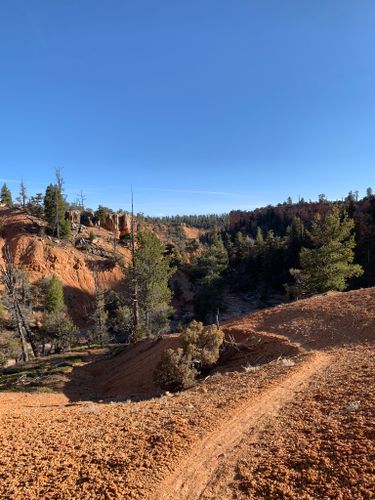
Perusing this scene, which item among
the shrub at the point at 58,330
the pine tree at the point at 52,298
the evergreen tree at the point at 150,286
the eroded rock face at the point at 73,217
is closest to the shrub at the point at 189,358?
the evergreen tree at the point at 150,286

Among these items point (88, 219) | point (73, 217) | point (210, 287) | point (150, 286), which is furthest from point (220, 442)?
point (88, 219)

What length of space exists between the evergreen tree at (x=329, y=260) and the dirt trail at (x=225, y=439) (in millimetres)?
18544

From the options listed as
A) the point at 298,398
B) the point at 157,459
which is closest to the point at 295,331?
the point at 298,398

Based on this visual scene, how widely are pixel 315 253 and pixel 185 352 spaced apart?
18.1 m

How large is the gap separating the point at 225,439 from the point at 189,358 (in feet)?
22.7

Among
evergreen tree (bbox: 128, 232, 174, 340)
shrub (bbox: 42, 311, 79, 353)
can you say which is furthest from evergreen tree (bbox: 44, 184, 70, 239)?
evergreen tree (bbox: 128, 232, 174, 340)

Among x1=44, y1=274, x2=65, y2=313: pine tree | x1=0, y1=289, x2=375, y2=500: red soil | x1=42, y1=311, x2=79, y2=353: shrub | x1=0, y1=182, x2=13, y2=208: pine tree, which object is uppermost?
x1=0, y1=182, x2=13, y2=208: pine tree

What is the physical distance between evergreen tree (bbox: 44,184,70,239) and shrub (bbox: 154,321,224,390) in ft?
155

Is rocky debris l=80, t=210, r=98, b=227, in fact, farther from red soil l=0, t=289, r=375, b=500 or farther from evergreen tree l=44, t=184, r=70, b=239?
red soil l=0, t=289, r=375, b=500

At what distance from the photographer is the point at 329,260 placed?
89.6ft

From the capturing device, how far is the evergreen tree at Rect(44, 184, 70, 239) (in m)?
55.9

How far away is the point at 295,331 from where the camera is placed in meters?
15.9

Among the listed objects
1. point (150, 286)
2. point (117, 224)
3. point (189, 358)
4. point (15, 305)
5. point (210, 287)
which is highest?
point (117, 224)

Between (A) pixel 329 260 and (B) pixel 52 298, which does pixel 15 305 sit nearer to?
(B) pixel 52 298
